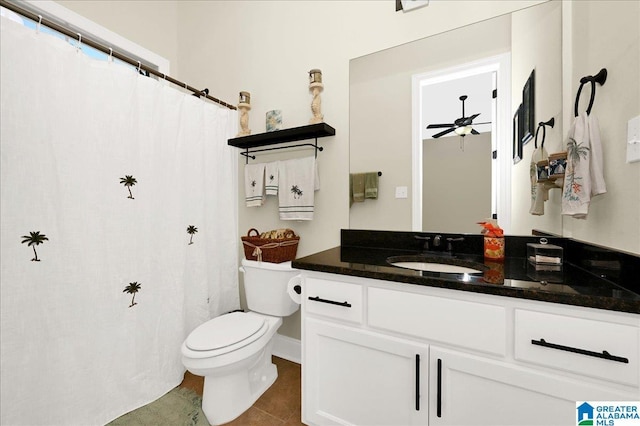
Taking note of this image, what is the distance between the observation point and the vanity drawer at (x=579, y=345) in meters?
0.71

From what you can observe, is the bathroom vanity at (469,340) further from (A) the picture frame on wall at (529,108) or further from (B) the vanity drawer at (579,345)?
(A) the picture frame on wall at (529,108)

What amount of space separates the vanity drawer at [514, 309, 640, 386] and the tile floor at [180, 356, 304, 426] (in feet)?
3.68

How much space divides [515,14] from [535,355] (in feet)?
4.90

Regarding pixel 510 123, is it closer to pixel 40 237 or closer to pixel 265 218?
pixel 265 218

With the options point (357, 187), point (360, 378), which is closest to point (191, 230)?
point (357, 187)

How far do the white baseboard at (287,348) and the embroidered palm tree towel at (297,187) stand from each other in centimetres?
87

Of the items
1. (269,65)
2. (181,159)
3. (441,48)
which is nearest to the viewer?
(441,48)

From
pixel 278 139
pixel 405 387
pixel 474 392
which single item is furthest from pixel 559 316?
pixel 278 139

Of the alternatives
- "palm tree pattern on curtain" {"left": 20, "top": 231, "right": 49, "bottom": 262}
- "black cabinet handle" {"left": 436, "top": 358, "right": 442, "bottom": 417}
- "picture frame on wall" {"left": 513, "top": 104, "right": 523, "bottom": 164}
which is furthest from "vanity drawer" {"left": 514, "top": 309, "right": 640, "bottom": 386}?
"palm tree pattern on curtain" {"left": 20, "top": 231, "right": 49, "bottom": 262}

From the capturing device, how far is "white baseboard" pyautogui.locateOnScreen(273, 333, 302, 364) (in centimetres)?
186

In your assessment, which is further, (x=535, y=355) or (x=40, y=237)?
(x=40, y=237)

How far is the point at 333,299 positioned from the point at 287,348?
1009 millimetres

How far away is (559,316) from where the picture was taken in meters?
0.77

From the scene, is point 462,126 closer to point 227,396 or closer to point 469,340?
point 469,340
